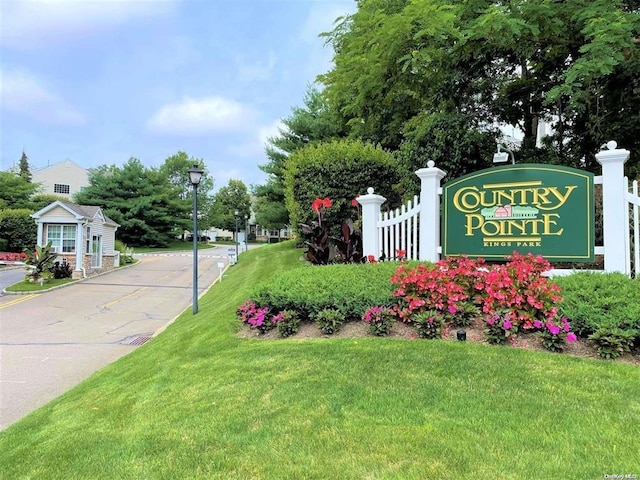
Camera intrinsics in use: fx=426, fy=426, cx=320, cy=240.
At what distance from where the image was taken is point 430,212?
6.30 meters

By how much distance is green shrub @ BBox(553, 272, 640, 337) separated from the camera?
373 cm

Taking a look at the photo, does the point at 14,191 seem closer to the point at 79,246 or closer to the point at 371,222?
the point at 79,246

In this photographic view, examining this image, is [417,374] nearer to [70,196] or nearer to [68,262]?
[68,262]

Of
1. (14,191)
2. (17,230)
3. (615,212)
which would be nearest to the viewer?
(615,212)

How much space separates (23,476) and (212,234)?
2939 inches

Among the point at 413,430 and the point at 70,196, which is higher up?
the point at 70,196

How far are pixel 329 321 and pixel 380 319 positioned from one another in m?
0.61

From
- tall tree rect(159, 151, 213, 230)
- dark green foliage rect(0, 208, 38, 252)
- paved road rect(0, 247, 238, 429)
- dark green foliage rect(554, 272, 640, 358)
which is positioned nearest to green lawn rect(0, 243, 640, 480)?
dark green foliage rect(554, 272, 640, 358)

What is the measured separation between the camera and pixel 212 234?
75.5 metres

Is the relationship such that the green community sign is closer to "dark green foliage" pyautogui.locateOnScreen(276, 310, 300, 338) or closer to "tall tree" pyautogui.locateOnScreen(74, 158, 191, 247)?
"dark green foliage" pyautogui.locateOnScreen(276, 310, 300, 338)

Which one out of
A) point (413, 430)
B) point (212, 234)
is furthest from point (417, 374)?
point (212, 234)

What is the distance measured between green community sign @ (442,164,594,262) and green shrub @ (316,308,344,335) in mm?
2201

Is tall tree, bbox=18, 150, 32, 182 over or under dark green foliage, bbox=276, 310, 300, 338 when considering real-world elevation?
over

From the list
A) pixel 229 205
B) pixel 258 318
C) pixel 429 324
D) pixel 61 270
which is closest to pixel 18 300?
pixel 61 270
